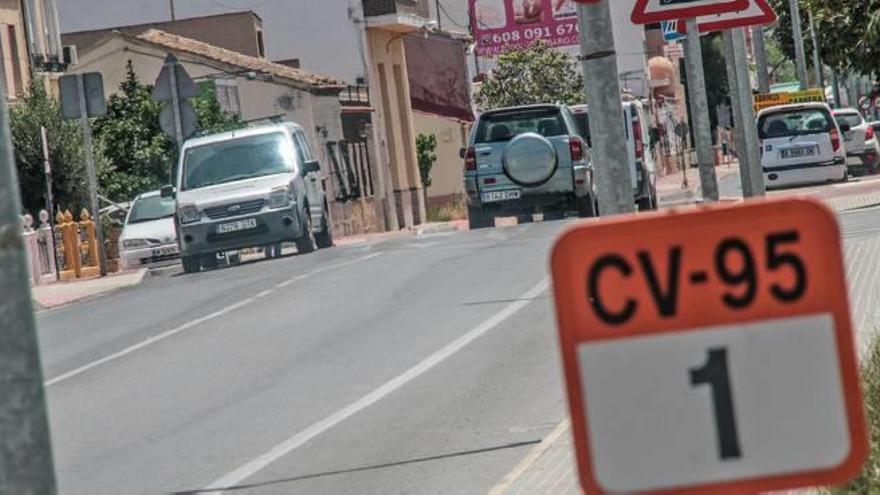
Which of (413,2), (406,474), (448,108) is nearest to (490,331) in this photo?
(406,474)

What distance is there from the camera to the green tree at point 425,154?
71.4 metres

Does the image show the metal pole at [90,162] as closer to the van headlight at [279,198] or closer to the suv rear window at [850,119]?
the van headlight at [279,198]

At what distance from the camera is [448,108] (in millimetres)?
75562

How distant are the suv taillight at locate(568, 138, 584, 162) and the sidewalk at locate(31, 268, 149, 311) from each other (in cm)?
680

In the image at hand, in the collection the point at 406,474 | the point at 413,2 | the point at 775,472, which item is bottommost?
the point at 406,474

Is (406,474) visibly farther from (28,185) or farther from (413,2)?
(413,2)

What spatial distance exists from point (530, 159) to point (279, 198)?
3922 millimetres

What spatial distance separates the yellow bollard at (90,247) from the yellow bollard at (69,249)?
0.32 m

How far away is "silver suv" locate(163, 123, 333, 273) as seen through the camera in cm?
3388

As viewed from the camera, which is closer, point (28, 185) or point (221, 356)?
point (221, 356)

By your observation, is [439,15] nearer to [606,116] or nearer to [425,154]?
[425,154]

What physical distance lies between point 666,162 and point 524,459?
77971 mm

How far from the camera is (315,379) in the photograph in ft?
58.8

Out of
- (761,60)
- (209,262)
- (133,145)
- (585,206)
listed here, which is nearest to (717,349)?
(585,206)
